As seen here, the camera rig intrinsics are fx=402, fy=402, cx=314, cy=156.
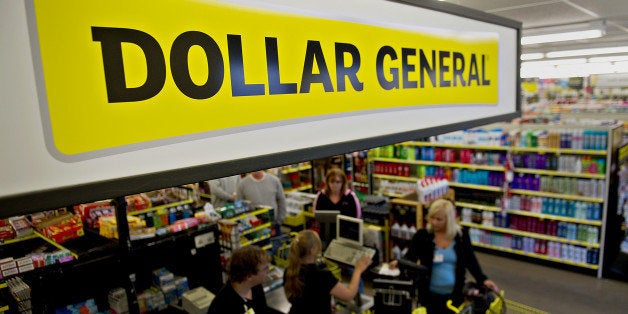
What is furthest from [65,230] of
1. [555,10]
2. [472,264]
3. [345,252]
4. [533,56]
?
[533,56]

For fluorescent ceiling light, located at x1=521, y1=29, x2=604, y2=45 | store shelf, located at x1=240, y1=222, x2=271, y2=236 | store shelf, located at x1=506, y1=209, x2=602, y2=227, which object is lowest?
store shelf, located at x1=506, y1=209, x2=602, y2=227

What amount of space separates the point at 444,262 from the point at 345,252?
1.01 meters

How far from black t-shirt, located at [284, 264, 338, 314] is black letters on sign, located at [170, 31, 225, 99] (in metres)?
2.78

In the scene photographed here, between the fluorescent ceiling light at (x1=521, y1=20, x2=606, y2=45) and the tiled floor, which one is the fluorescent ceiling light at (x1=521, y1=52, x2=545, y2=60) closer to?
the fluorescent ceiling light at (x1=521, y1=20, x2=606, y2=45)

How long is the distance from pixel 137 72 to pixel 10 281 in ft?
12.3

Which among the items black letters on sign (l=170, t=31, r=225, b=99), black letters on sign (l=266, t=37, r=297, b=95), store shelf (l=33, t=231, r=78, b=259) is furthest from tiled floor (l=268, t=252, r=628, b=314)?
black letters on sign (l=170, t=31, r=225, b=99)

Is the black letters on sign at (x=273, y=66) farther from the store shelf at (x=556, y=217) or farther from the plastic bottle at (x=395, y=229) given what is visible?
the store shelf at (x=556, y=217)

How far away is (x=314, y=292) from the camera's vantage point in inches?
129

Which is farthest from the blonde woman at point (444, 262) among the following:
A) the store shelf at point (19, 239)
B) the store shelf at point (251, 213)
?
the store shelf at point (19, 239)

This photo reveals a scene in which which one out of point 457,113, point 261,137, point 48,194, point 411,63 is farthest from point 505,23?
point 48,194

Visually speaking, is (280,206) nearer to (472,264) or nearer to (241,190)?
(241,190)

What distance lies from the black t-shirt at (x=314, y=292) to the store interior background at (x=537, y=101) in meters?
1.72

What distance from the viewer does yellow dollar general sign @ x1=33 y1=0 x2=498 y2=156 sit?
1.99ft

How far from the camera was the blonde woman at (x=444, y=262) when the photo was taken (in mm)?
3953
